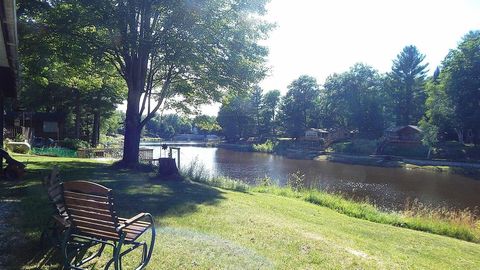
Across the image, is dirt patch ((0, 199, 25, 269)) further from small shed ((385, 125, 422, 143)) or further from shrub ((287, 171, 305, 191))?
small shed ((385, 125, 422, 143))

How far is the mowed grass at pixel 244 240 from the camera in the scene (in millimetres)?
4854

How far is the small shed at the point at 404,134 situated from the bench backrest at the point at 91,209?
5784 cm

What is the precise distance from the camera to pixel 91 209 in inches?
146

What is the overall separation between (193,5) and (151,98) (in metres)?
8.14

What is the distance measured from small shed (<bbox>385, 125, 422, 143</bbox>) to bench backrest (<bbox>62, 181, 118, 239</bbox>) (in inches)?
2277

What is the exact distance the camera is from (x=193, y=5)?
13500mm

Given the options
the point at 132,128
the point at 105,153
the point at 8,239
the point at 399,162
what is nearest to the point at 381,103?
the point at 399,162

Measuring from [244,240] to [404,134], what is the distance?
58.5 meters

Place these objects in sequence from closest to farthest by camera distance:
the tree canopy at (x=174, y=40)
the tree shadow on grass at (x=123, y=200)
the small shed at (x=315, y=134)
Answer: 1. the tree shadow on grass at (x=123, y=200)
2. the tree canopy at (x=174, y=40)
3. the small shed at (x=315, y=134)

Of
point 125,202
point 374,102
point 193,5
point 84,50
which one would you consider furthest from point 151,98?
point 374,102

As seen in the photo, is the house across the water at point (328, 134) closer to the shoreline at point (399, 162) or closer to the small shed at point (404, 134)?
the shoreline at point (399, 162)

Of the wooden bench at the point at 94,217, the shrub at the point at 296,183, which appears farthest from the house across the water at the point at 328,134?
the wooden bench at the point at 94,217

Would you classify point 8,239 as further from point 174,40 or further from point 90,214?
point 174,40

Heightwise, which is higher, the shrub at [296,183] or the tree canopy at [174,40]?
the tree canopy at [174,40]
